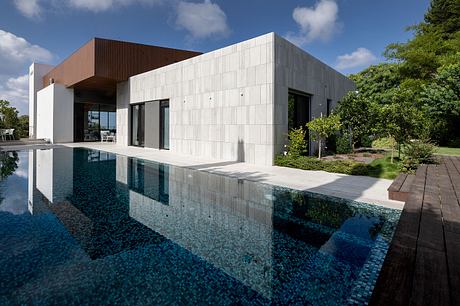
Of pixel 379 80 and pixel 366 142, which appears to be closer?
pixel 366 142

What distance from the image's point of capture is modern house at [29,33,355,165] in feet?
30.9

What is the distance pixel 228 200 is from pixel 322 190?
2051 millimetres

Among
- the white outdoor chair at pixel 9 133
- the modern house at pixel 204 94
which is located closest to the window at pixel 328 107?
the modern house at pixel 204 94

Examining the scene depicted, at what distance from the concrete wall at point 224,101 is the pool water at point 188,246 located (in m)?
4.18

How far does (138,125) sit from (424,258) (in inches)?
652

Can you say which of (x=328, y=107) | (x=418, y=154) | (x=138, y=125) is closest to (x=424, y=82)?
(x=328, y=107)

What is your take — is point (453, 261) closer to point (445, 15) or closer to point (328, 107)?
point (328, 107)

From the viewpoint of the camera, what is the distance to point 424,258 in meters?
2.32

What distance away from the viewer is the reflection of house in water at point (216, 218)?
2768mm

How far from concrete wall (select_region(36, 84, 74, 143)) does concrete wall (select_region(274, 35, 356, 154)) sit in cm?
1788

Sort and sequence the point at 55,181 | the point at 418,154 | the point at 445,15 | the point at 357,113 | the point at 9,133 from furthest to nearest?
the point at 445,15 → the point at 9,133 → the point at 357,113 → the point at 418,154 → the point at 55,181

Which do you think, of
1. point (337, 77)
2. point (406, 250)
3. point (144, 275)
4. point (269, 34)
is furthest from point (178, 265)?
point (337, 77)

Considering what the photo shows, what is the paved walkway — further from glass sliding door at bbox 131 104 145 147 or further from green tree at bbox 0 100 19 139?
green tree at bbox 0 100 19 139

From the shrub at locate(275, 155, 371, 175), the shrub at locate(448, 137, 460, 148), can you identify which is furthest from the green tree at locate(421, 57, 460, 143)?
the shrub at locate(275, 155, 371, 175)
